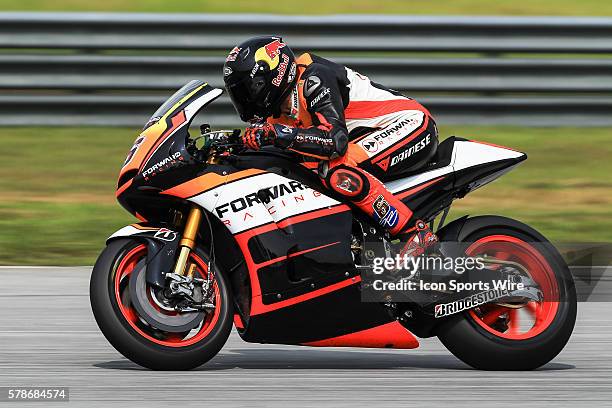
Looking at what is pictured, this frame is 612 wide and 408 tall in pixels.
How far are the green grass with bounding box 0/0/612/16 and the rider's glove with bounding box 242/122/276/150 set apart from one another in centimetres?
809

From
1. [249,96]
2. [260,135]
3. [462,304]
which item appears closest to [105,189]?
[249,96]

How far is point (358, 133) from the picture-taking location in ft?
20.7

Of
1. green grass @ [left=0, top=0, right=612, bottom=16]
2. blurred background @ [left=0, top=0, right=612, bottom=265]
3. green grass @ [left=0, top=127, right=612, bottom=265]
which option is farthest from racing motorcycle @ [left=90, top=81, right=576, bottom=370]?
green grass @ [left=0, top=0, right=612, bottom=16]

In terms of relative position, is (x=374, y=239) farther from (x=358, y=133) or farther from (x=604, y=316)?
(x=604, y=316)

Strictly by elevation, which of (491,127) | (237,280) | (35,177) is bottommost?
(35,177)

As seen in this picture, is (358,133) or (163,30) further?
(163,30)

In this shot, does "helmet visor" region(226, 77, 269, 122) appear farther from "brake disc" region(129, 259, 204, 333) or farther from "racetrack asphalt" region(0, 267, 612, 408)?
"racetrack asphalt" region(0, 267, 612, 408)


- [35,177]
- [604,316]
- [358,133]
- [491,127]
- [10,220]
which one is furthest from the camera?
[491,127]

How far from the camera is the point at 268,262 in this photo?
606cm

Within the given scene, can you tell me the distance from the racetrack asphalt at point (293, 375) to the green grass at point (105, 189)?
2166 millimetres

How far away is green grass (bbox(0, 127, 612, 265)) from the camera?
9617 millimetres

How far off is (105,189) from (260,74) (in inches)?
207

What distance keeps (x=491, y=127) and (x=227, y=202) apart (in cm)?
648

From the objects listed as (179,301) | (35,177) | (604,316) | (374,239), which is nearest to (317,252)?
(374,239)
